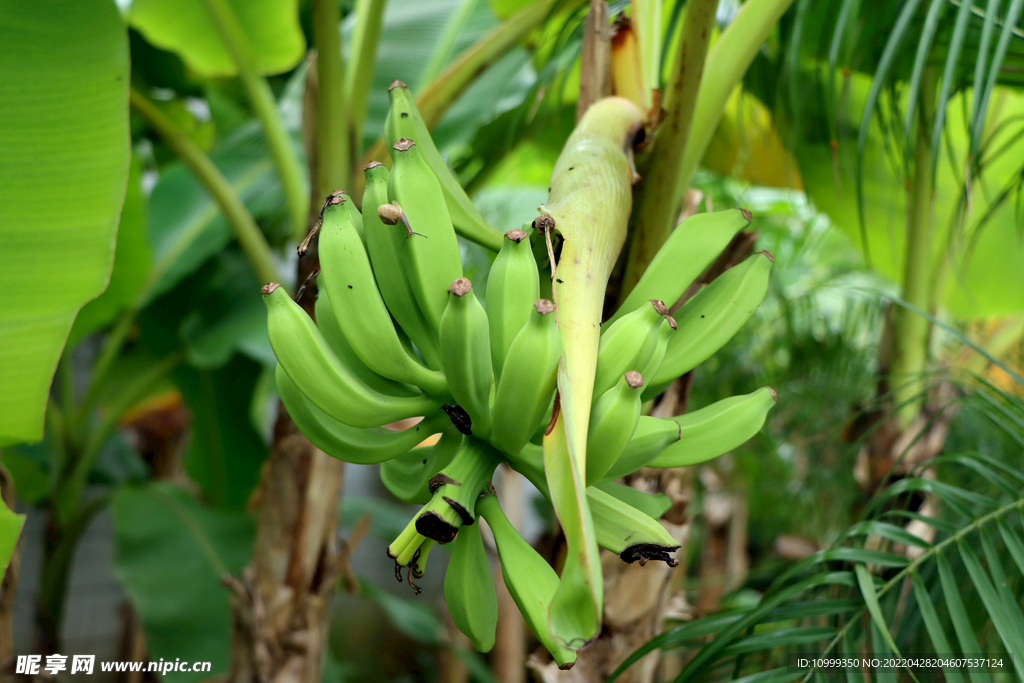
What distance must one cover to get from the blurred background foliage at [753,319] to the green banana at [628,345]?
24cm

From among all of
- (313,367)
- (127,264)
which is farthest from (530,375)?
(127,264)

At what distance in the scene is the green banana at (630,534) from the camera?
36cm

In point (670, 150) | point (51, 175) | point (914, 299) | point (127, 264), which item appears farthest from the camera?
point (127, 264)

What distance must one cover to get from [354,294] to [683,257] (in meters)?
0.24

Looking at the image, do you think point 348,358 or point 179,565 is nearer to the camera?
point 348,358

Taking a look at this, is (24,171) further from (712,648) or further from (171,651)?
(712,648)

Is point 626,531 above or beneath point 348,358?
beneath

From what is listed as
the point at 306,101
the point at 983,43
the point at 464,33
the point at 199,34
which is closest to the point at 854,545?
the point at 983,43

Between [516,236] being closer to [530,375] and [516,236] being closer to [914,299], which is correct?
[530,375]

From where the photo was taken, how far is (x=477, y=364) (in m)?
0.36

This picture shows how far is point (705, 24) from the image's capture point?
49cm

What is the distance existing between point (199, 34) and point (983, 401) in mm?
1340

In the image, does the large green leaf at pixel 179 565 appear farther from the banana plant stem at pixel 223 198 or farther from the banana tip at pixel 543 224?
the banana tip at pixel 543 224

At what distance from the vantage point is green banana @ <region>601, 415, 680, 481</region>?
0.37 meters
